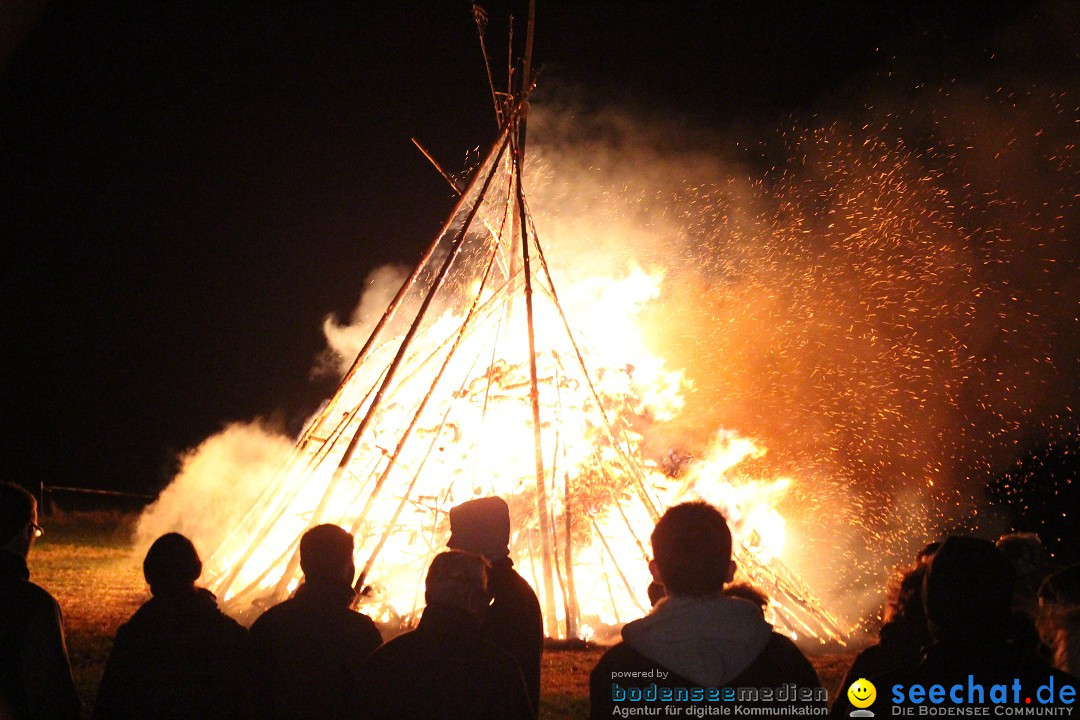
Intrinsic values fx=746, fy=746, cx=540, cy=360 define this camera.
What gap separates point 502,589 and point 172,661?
Answer: 50.7 inches

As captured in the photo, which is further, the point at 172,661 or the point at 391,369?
the point at 391,369

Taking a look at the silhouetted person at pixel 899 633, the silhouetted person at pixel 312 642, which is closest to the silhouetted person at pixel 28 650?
the silhouetted person at pixel 312 642

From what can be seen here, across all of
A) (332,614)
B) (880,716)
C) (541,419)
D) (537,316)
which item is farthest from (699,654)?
(537,316)

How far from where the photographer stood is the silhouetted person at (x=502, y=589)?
315 centimetres

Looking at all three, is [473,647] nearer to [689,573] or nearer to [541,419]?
[689,573]

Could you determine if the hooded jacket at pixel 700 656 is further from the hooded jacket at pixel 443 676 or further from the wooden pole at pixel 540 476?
the wooden pole at pixel 540 476

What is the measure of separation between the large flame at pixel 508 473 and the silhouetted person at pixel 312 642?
125 inches

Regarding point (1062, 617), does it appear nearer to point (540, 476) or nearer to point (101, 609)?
point (540, 476)

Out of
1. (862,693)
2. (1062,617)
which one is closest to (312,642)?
(862,693)

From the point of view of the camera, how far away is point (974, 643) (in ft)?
7.22

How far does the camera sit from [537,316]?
332 inches

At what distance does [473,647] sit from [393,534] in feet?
16.5

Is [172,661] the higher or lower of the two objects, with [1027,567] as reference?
lower

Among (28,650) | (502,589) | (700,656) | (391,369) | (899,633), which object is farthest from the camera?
(391,369)
